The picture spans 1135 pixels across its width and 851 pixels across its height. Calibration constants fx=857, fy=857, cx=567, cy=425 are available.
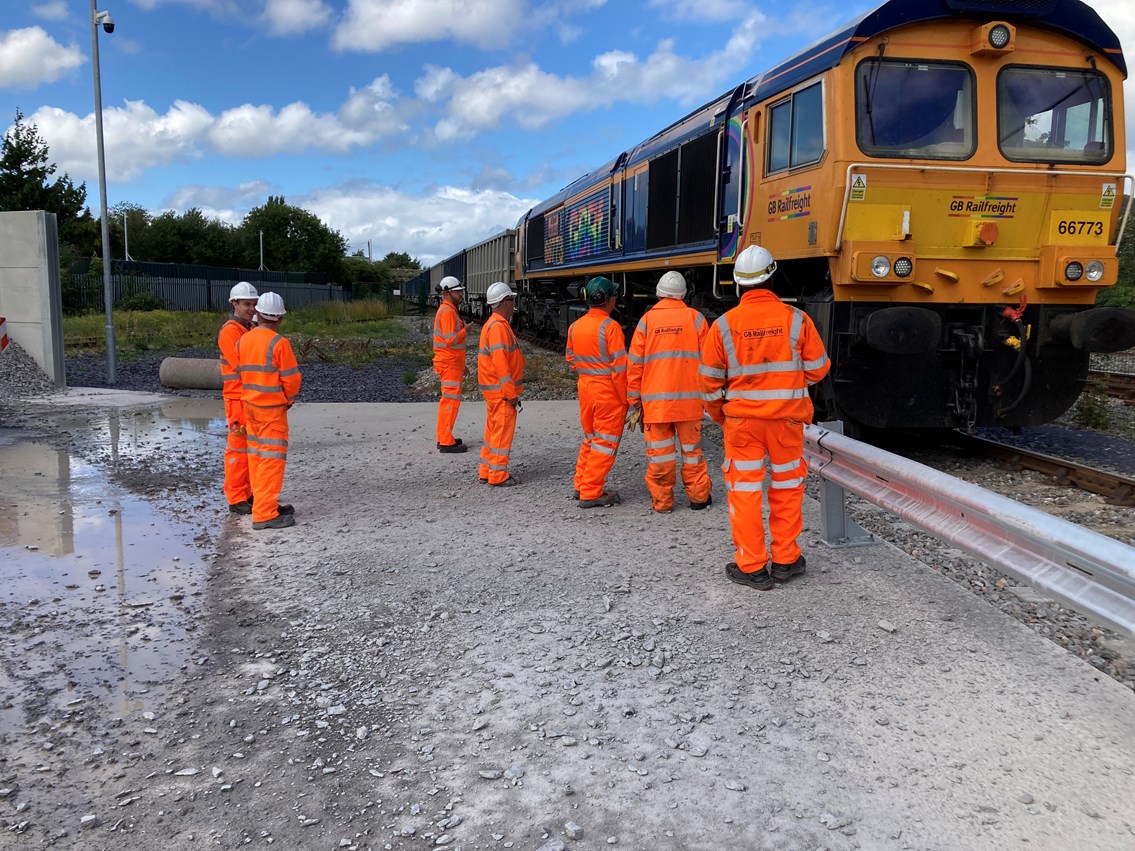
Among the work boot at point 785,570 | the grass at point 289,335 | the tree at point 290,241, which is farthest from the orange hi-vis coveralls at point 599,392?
the tree at point 290,241

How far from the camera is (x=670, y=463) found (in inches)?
243

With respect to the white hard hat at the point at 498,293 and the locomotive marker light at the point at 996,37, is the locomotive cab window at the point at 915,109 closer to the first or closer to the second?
the locomotive marker light at the point at 996,37

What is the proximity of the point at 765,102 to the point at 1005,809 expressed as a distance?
269 inches

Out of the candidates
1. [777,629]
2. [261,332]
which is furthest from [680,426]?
[261,332]

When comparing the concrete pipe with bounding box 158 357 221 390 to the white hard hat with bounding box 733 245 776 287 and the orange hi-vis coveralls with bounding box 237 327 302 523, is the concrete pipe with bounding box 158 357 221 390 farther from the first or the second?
the white hard hat with bounding box 733 245 776 287

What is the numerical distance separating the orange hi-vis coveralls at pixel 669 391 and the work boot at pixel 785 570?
154cm

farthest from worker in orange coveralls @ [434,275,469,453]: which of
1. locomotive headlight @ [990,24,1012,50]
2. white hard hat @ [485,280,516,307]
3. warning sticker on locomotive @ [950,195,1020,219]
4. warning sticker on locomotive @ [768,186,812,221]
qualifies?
locomotive headlight @ [990,24,1012,50]

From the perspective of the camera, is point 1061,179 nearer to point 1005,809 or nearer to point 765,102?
point 765,102

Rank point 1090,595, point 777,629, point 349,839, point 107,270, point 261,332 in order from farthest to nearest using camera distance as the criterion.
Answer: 1. point 107,270
2. point 261,332
3. point 777,629
4. point 1090,595
5. point 349,839

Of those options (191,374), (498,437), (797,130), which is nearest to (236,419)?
(498,437)

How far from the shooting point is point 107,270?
14422mm

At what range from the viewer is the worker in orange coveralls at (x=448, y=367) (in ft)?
27.5

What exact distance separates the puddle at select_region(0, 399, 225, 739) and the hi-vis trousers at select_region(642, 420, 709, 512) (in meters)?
3.08

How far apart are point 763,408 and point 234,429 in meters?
3.93
